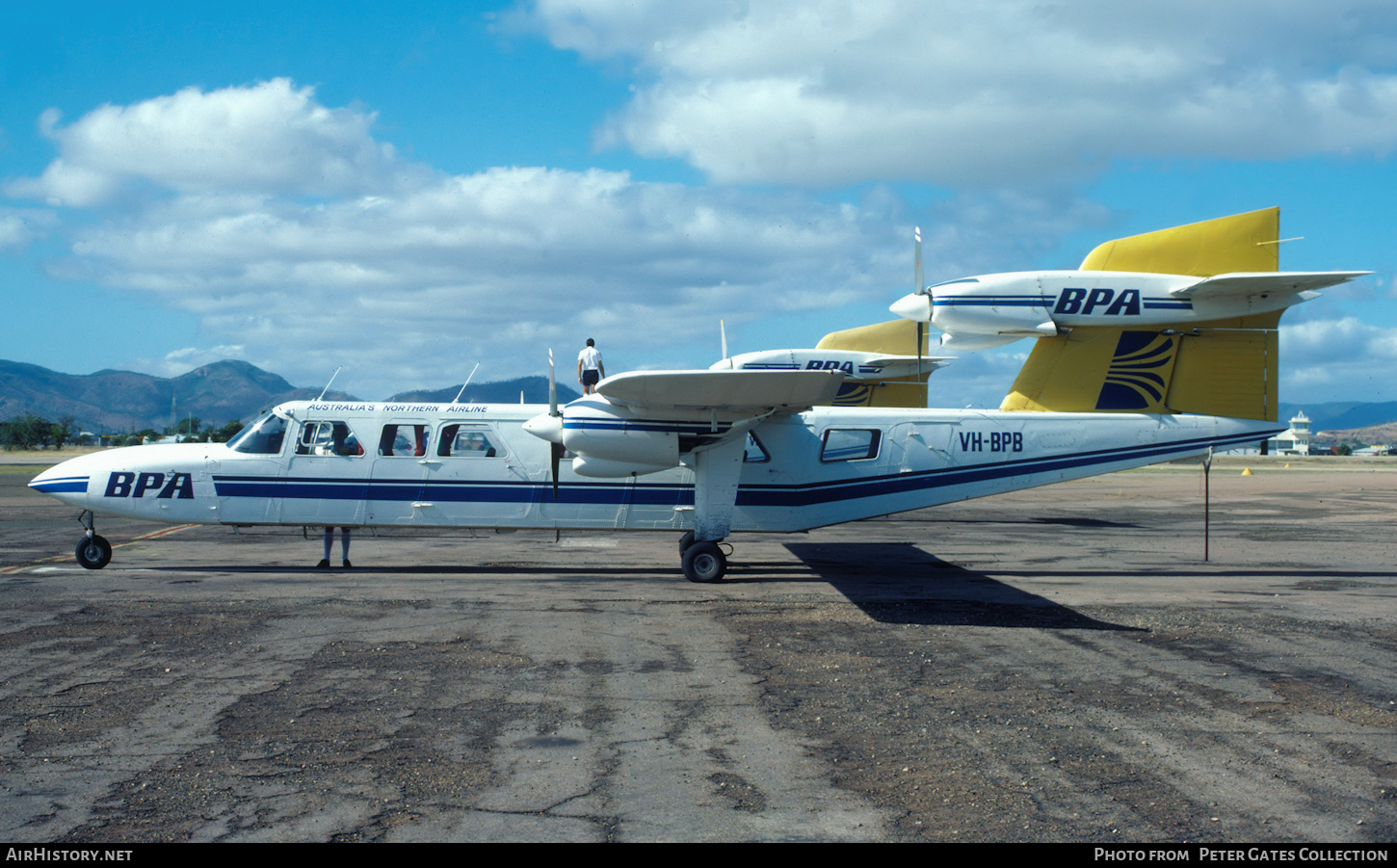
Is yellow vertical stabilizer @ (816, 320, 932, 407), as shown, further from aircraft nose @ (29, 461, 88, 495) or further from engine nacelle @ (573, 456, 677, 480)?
aircraft nose @ (29, 461, 88, 495)

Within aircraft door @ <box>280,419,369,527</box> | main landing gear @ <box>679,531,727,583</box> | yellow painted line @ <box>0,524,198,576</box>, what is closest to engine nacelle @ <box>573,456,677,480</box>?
main landing gear @ <box>679,531,727,583</box>

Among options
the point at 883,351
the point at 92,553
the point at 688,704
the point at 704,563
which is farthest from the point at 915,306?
the point at 92,553

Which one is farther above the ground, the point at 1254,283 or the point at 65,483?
the point at 1254,283

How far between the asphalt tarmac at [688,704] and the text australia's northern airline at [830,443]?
1.07 meters

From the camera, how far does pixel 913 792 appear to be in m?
5.11

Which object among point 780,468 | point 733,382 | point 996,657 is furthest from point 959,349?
point 996,657

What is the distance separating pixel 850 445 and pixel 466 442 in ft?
19.7

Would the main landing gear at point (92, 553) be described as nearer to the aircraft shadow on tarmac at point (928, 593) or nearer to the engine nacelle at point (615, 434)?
the engine nacelle at point (615, 434)

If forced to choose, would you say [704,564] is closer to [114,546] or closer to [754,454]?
[754,454]

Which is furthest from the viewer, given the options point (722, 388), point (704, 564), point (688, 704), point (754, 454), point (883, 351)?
point (883, 351)

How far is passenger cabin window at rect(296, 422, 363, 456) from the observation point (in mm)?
13766

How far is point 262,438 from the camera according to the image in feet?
45.2

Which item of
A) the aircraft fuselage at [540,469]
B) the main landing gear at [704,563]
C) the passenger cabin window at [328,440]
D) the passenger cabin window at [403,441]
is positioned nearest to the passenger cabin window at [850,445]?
the aircraft fuselage at [540,469]

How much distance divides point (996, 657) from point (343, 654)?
6084 mm
